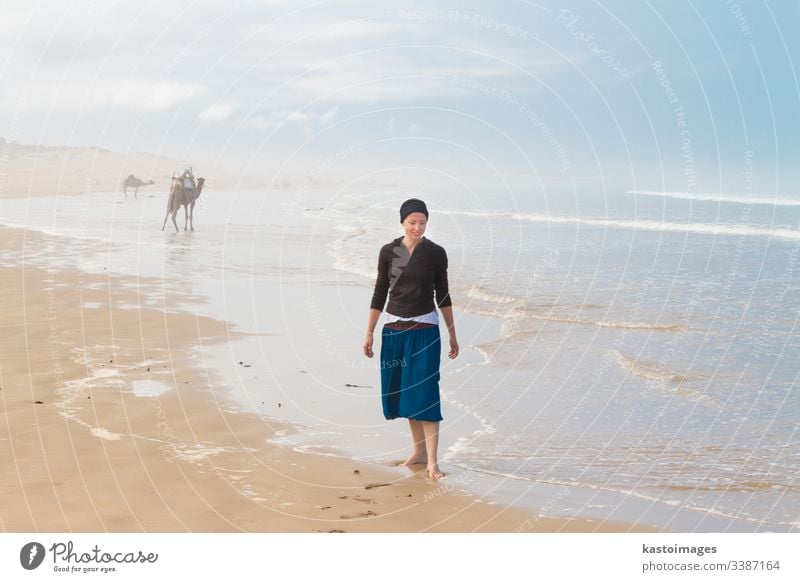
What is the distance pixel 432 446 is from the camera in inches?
264

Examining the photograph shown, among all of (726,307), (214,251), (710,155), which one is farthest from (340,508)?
(710,155)

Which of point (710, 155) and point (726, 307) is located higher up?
point (710, 155)

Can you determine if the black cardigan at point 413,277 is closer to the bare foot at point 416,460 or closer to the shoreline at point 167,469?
the bare foot at point 416,460

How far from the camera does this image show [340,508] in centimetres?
591

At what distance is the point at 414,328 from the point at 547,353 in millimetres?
4975

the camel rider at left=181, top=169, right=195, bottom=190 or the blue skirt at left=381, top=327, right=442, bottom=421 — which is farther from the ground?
the camel rider at left=181, top=169, right=195, bottom=190

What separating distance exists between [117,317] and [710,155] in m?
48.9

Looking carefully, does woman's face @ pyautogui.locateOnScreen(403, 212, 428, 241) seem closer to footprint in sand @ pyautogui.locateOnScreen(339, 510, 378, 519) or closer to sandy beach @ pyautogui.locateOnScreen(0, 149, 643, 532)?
sandy beach @ pyautogui.locateOnScreen(0, 149, 643, 532)

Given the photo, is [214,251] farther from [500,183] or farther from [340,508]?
[500,183]

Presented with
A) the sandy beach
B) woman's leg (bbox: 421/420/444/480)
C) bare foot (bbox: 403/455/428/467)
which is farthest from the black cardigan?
the sandy beach

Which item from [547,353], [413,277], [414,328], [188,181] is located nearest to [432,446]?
[414,328]

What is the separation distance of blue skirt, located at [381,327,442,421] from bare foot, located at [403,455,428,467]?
1.01ft

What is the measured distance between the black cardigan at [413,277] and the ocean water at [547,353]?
118 cm

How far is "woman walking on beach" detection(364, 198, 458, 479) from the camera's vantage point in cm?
668
